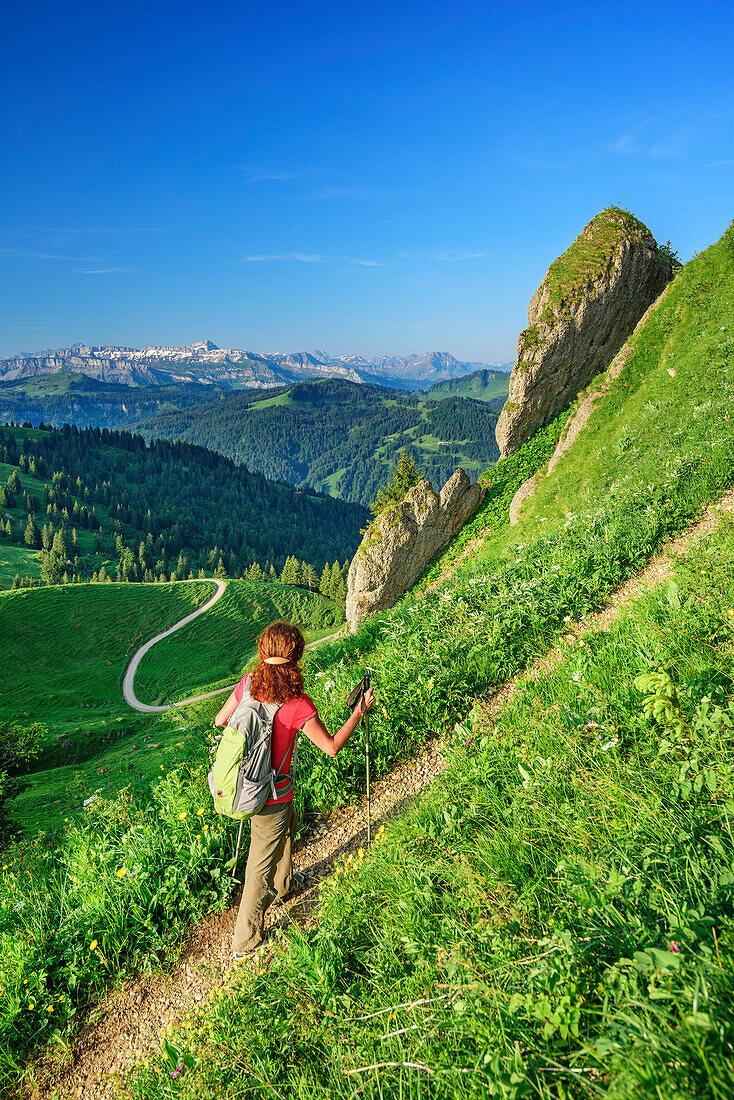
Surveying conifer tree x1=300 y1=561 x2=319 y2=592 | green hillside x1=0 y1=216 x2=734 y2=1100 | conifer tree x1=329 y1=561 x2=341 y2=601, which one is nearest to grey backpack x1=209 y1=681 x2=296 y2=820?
green hillside x1=0 y1=216 x2=734 y2=1100

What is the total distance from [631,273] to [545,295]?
480cm

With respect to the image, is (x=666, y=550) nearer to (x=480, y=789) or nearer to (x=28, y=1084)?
(x=480, y=789)

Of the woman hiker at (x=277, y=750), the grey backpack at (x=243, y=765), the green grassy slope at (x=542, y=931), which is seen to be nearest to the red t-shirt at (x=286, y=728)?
the woman hiker at (x=277, y=750)

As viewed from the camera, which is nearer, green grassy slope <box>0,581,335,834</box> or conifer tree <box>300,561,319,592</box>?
green grassy slope <box>0,581,335,834</box>

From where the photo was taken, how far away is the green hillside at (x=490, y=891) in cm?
214

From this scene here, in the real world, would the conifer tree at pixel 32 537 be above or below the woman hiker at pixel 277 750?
below

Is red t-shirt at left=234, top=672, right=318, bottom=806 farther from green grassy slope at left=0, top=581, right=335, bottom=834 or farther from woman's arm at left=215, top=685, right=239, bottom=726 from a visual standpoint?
green grassy slope at left=0, top=581, right=335, bottom=834

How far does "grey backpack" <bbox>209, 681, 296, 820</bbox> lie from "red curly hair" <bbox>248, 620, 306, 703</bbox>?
0.20 metres

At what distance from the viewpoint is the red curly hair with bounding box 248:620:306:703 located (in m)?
4.59

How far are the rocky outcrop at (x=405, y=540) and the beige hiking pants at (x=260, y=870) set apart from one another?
26537mm

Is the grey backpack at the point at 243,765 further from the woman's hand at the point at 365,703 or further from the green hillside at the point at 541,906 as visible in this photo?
the green hillside at the point at 541,906

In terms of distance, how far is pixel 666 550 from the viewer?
8406 mm

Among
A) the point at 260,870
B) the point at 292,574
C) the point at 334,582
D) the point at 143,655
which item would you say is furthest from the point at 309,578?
the point at 260,870

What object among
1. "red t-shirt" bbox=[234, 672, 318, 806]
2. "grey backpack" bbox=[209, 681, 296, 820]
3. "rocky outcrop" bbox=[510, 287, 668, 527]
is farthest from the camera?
"rocky outcrop" bbox=[510, 287, 668, 527]
